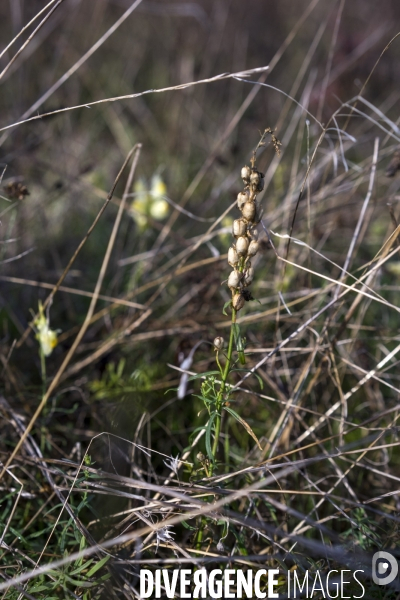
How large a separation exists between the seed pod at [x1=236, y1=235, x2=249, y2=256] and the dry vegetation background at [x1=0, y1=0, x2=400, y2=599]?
0.10 meters

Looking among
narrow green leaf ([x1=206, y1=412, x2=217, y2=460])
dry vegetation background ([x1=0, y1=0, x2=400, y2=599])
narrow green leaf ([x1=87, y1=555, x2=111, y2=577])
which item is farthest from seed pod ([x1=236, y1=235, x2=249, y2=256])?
narrow green leaf ([x1=87, y1=555, x2=111, y2=577])

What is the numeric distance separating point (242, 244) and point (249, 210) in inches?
2.0

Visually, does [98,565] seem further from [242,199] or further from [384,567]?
[242,199]

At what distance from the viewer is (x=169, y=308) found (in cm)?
172

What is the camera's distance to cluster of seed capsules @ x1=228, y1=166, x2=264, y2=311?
804mm

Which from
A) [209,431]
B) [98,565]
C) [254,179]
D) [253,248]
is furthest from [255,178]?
[98,565]

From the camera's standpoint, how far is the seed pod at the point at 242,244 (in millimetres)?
811

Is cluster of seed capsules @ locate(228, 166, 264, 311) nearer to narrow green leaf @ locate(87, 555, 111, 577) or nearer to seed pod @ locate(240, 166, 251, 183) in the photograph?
seed pod @ locate(240, 166, 251, 183)

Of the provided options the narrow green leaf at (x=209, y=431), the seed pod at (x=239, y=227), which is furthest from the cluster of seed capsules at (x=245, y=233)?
the narrow green leaf at (x=209, y=431)

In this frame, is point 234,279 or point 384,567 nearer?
point 234,279

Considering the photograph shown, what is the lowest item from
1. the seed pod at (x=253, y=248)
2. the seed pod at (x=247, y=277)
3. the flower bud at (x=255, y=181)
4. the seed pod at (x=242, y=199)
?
the seed pod at (x=247, y=277)

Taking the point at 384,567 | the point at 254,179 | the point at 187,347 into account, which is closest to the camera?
the point at 254,179

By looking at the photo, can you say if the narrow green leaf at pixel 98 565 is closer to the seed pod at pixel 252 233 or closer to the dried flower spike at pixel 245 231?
the dried flower spike at pixel 245 231

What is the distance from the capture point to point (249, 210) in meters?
0.80
